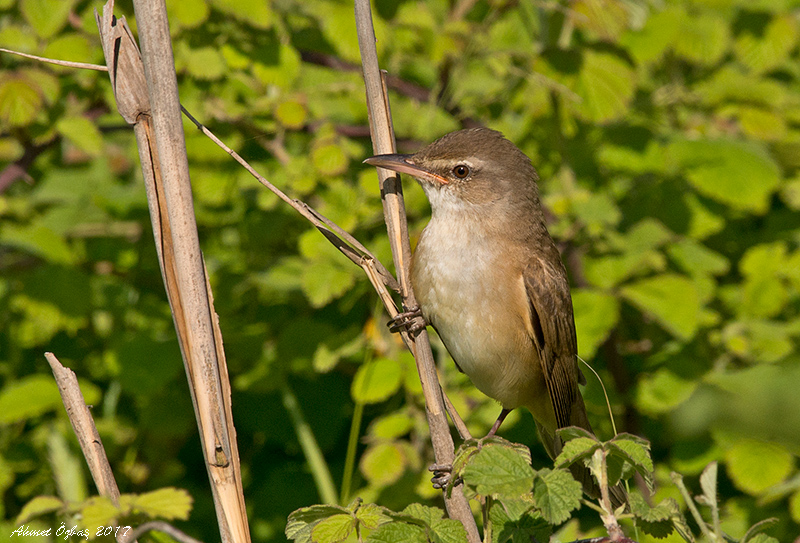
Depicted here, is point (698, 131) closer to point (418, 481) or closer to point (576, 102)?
point (576, 102)

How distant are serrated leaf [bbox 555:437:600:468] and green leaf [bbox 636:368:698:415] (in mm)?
2432

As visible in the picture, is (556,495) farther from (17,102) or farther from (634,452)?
(17,102)

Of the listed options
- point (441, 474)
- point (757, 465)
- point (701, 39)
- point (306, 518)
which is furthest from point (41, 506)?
point (701, 39)

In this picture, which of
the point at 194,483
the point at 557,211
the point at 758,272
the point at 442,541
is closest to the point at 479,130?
the point at 557,211

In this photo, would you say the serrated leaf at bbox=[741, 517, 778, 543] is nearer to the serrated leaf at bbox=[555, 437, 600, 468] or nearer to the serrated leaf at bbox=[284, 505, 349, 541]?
the serrated leaf at bbox=[555, 437, 600, 468]

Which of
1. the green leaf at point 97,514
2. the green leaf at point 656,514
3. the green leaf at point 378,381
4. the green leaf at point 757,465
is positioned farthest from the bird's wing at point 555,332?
the green leaf at point 97,514

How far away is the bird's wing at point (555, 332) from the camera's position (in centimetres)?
298

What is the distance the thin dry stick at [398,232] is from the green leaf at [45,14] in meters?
1.86

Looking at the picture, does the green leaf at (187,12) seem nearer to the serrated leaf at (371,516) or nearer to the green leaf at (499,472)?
the serrated leaf at (371,516)

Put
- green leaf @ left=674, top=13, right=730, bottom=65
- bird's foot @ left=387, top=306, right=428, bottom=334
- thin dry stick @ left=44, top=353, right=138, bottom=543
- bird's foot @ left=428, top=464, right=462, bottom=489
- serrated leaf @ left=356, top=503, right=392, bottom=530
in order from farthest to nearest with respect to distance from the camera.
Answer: green leaf @ left=674, top=13, right=730, bottom=65 → bird's foot @ left=387, top=306, right=428, bottom=334 → bird's foot @ left=428, top=464, right=462, bottom=489 → thin dry stick @ left=44, top=353, right=138, bottom=543 → serrated leaf @ left=356, top=503, right=392, bottom=530

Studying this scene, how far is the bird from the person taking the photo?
2.79 m

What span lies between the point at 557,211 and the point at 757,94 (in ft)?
4.56

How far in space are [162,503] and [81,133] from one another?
2109 millimetres

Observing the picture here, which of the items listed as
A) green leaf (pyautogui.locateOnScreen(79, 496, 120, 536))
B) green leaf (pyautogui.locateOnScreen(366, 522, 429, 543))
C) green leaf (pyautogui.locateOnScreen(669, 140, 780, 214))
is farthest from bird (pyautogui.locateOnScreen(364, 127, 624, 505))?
green leaf (pyautogui.locateOnScreen(669, 140, 780, 214))
